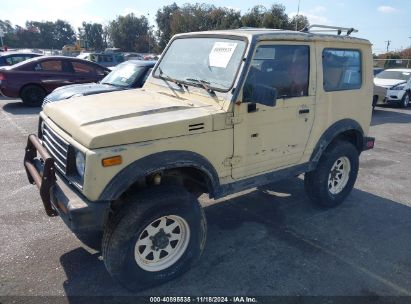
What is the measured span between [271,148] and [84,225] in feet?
A: 6.62

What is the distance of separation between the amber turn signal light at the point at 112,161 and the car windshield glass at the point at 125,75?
5.68 m

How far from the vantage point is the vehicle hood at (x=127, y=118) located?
274 centimetres

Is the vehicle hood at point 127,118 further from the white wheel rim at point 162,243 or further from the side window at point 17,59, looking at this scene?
the side window at point 17,59

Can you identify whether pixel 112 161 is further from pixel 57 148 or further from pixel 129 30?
pixel 129 30

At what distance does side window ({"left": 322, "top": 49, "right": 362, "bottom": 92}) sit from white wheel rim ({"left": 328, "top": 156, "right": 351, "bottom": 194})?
967mm

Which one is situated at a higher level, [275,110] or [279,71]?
[279,71]

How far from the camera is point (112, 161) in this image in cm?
266

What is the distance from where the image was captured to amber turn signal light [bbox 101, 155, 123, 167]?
2.63m

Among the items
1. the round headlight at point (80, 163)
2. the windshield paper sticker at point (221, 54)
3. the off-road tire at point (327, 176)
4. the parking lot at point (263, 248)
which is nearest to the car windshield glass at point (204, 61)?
the windshield paper sticker at point (221, 54)

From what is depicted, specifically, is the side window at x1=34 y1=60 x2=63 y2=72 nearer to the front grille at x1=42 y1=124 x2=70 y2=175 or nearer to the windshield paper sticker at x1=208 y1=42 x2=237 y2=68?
the front grille at x1=42 y1=124 x2=70 y2=175

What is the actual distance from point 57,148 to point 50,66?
9.18 meters

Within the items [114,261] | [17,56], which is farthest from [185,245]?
[17,56]

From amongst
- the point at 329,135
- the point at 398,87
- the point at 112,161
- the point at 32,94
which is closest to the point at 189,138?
the point at 112,161

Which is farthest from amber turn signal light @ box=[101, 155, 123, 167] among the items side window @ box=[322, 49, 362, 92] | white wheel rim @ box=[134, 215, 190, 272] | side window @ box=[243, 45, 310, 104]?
side window @ box=[322, 49, 362, 92]
